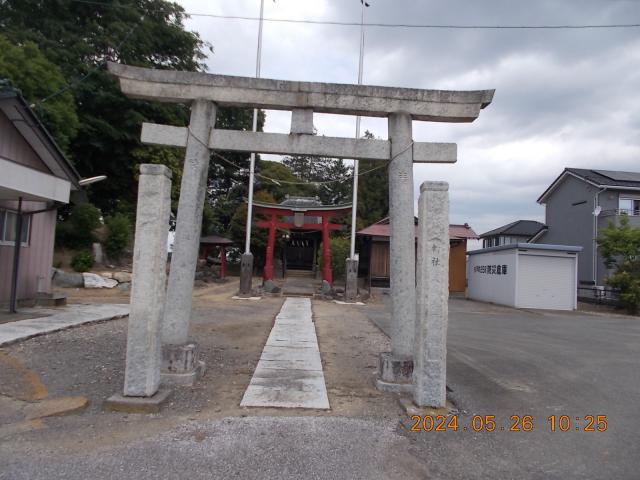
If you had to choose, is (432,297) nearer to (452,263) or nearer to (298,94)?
(298,94)

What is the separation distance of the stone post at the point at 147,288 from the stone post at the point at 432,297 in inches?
110

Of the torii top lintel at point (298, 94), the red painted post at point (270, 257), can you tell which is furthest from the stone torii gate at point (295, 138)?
the red painted post at point (270, 257)

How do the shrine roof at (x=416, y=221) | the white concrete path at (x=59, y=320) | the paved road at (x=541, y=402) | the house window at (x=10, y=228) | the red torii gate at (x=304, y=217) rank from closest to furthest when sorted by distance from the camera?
the paved road at (x=541, y=402) < the white concrete path at (x=59, y=320) < the house window at (x=10, y=228) < the red torii gate at (x=304, y=217) < the shrine roof at (x=416, y=221)

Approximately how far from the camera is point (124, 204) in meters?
24.6

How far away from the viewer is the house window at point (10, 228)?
37.0 ft

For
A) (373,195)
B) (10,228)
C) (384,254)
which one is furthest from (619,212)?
(10,228)

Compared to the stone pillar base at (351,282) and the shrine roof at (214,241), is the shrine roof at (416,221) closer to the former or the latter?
the stone pillar base at (351,282)

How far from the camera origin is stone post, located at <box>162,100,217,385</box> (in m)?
6.05

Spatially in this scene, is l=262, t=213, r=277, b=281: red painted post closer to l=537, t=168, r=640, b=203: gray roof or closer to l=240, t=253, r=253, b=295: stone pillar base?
l=240, t=253, r=253, b=295: stone pillar base

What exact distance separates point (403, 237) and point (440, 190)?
1.12 m

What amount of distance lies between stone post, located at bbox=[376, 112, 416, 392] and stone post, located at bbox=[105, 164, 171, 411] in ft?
9.05

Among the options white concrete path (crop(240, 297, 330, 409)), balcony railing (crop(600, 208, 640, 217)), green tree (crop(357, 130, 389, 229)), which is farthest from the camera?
green tree (crop(357, 130, 389, 229))

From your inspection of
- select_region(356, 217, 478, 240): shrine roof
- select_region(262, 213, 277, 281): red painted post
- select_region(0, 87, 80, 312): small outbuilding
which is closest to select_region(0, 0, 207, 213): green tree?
select_region(262, 213, 277, 281): red painted post

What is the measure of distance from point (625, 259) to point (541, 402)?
17.5 m
